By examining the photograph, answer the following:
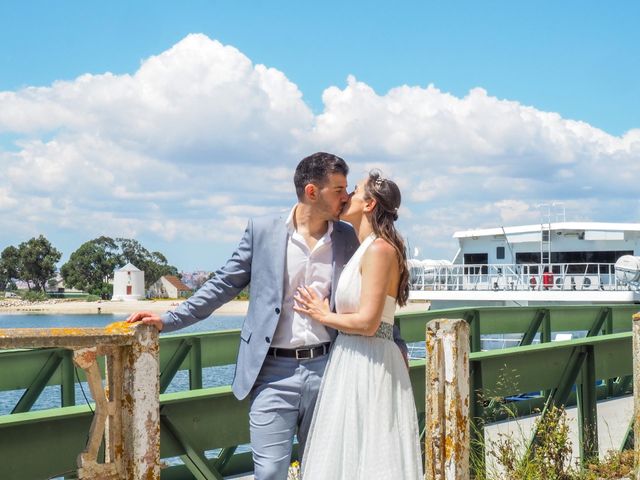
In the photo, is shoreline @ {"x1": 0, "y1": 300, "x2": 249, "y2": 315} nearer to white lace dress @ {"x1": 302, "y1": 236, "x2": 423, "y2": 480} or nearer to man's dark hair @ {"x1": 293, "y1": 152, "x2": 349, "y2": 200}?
white lace dress @ {"x1": 302, "y1": 236, "x2": 423, "y2": 480}

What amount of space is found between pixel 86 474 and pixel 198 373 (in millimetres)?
5058

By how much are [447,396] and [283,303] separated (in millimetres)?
1058

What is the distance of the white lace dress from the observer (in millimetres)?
4496

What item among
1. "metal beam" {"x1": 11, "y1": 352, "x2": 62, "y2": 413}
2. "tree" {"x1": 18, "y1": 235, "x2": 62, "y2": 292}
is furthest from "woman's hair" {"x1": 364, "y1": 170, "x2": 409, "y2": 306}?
"tree" {"x1": 18, "y1": 235, "x2": 62, "y2": 292}

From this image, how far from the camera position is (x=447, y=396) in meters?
4.94

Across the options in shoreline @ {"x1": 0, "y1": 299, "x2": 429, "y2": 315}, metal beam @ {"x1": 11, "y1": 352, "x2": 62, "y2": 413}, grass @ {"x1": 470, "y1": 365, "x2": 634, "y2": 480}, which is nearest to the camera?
grass @ {"x1": 470, "y1": 365, "x2": 634, "y2": 480}

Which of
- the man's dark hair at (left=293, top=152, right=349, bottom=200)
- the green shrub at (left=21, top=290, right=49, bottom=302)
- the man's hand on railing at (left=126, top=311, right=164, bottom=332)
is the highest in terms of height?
the man's dark hair at (left=293, top=152, right=349, bottom=200)

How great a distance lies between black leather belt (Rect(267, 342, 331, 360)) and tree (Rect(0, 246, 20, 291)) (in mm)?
139075

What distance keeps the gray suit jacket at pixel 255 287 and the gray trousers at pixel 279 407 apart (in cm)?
8

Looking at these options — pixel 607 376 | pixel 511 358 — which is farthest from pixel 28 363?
pixel 607 376

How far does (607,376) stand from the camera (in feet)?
23.0

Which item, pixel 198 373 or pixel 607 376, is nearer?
pixel 607 376

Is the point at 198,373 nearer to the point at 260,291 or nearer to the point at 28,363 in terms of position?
the point at 28,363

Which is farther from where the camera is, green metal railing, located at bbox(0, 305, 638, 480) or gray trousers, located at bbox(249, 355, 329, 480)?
gray trousers, located at bbox(249, 355, 329, 480)
